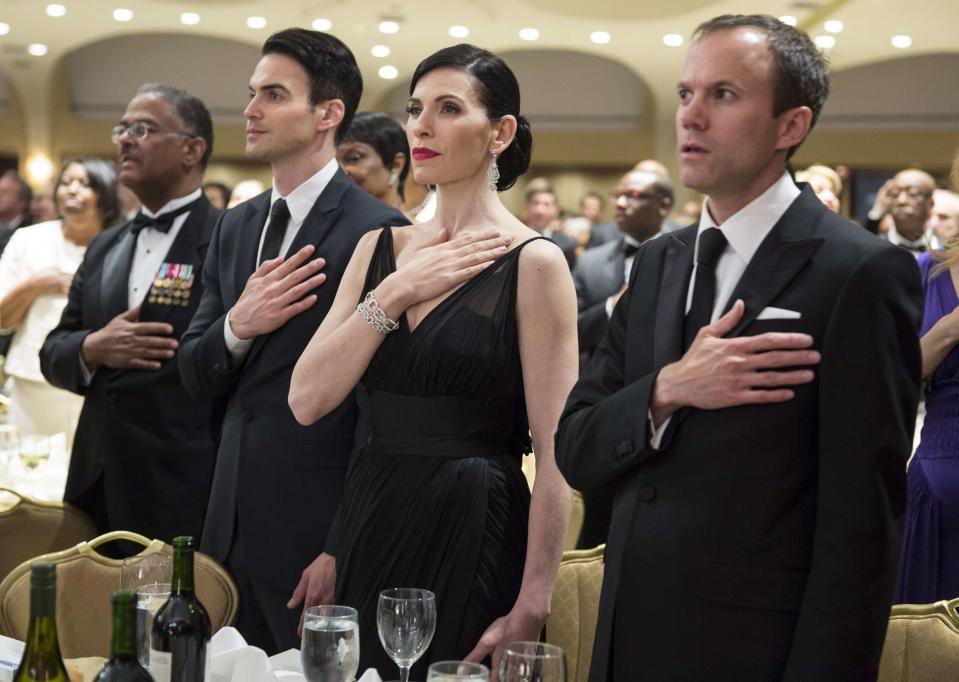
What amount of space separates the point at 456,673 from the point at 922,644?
115 cm

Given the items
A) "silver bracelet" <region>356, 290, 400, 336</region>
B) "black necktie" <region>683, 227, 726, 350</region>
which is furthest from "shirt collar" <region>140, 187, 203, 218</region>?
"black necktie" <region>683, 227, 726, 350</region>

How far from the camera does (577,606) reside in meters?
2.75

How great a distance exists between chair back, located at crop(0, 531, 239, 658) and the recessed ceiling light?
14.3m

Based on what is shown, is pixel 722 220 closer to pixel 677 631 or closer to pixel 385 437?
pixel 677 631

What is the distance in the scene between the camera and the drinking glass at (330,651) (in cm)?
170

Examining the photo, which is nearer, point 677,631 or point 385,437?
point 677,631

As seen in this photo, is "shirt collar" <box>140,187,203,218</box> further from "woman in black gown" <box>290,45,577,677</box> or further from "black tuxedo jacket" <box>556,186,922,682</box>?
"black tuxedo jacket" <box>556,186,922,682</box>

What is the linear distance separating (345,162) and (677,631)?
8.50 ft

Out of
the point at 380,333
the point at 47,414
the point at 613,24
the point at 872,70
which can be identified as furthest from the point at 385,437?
the point at 872,70

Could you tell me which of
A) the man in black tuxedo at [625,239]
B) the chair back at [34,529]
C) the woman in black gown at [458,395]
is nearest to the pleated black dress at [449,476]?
the woman in black gown at [458,395]

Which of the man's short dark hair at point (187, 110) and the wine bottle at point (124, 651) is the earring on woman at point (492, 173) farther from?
the man's short dark hair at point (187, 110)

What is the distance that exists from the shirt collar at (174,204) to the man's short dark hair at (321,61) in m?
0.73

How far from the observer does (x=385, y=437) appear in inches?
94.9

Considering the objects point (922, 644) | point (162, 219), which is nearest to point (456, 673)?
point (922, 644)
